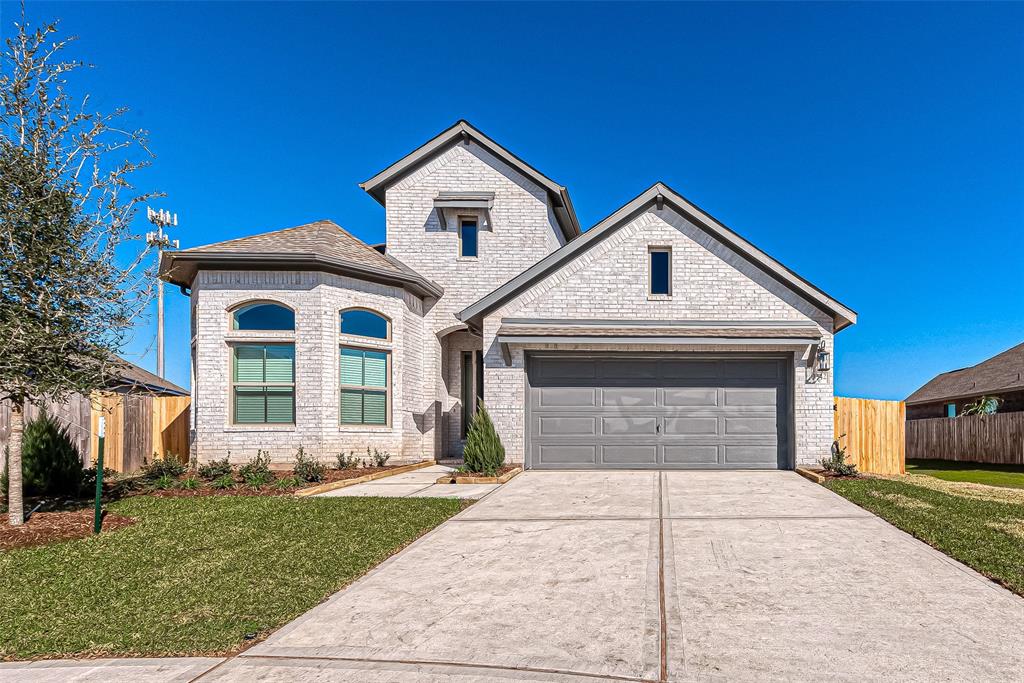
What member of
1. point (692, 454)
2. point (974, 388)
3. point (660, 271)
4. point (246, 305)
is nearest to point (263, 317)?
point (246, 305)

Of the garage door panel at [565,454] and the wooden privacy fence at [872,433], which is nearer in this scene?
the garage door panel at [565,454]

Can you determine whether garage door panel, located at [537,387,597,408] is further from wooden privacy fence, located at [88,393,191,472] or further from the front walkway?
wooden privacy fence, located at [88,393,191,472]

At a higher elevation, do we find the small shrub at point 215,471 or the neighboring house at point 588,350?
the neighboring house at point 588,350

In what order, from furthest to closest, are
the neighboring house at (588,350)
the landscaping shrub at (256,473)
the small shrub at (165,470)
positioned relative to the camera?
the neighboring house at (588,350)
the small shrub at (165,470)
the landscaping shrub at (256,473)

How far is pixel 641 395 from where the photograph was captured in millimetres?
13594

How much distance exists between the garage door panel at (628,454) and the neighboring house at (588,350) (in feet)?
0.10

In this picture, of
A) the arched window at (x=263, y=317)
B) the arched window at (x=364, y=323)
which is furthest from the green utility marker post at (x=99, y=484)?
the arched window at (x=364, y=323)

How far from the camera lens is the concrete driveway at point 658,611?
155 inches

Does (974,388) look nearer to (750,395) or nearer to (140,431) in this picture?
(750,395)

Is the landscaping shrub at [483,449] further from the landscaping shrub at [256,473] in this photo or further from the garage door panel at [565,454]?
the landscaping shrub at [256,473]

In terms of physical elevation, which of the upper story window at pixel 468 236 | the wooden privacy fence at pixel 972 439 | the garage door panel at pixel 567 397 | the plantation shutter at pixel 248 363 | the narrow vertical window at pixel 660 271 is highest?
the upper story window at pixel 468 236

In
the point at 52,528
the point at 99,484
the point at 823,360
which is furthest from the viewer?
the point at 823,360

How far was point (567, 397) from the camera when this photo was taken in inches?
539

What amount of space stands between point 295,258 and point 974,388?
2569cm
